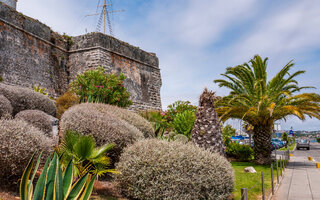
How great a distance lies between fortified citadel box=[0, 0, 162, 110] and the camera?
13328 millimetres

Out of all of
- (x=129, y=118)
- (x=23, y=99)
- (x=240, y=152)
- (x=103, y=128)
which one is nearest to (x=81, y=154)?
(x=103, y=128)

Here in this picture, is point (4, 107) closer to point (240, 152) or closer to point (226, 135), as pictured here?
point (240, 152)

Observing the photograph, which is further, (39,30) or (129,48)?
(129,48)

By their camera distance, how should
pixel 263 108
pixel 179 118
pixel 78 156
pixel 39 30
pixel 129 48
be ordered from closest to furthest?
pixel 78 156 → pixel 263 108 → pixel 179 118 → pixel 39 30 → pixel 129 48

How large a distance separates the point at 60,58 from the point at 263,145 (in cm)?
1368

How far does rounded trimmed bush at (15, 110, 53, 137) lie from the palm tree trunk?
30.5ft

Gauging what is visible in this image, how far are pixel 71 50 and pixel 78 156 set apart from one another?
14705 mm

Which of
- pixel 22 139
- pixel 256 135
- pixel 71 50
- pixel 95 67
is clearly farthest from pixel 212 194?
pixel 71 50

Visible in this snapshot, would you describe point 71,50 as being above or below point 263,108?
above

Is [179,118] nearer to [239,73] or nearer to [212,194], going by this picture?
[239,73]

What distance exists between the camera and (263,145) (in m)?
12.0

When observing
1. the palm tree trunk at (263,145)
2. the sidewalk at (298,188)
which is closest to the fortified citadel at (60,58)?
the palm tree trunk at (263,145)

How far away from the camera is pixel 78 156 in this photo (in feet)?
16.0

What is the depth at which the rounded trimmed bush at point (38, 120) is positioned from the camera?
22.6 feet
